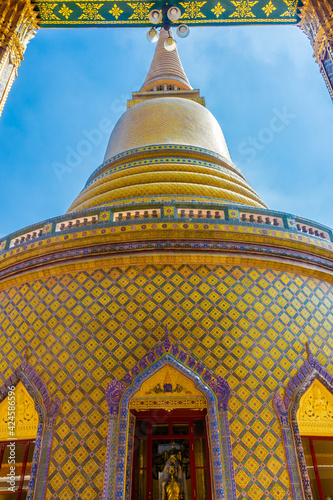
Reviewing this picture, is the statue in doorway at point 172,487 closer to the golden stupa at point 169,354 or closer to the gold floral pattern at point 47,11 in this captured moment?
the golden stupa at point 169,354

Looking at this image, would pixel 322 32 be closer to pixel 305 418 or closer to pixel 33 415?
pixel 305 418

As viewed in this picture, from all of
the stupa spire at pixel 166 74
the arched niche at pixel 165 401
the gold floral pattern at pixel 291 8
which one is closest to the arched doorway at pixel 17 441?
the arched niche at pixel 165 401

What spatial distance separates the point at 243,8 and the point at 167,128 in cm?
465

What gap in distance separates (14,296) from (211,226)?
12.7 feet

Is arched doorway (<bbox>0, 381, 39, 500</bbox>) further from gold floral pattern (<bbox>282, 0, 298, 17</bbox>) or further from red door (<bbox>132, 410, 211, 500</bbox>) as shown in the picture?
gold floral pattern (<bbox>282, 0, 298, 17</bbox>)

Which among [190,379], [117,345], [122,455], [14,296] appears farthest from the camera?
[14,296]

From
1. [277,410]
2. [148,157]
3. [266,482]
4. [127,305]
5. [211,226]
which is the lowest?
[266,482]

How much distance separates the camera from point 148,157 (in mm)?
10734

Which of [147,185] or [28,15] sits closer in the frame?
[28,15]

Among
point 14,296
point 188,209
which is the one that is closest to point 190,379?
point 188,209

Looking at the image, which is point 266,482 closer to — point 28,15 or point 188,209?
point 188,209

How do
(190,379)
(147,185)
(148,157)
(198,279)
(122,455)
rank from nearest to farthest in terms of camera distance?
(122,455)
(190,379)
(198,279)
(147,185)
(148,157)

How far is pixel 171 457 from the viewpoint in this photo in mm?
5551

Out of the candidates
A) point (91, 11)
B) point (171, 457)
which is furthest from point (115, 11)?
point (171, 457)
